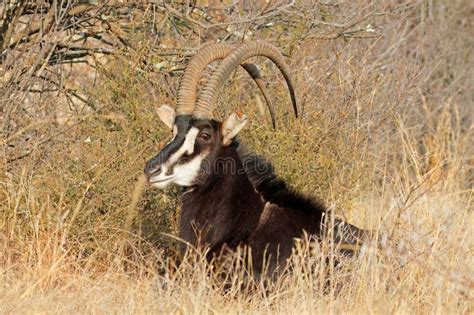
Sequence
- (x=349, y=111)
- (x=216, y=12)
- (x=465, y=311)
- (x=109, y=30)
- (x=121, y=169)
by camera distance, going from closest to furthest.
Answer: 1. (x=465, y=311)
2. (x=121, y=169)
3. (x=109, y=30)
4. (x=349, y=111)
5. (x=216, y=12)

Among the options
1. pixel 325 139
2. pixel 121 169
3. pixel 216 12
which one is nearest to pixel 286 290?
pixel 121 169

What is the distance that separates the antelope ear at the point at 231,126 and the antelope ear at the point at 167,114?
0.49 meters

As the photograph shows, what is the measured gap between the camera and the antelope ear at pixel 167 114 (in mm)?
7902

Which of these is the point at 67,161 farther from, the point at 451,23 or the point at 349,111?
the point at 451,23

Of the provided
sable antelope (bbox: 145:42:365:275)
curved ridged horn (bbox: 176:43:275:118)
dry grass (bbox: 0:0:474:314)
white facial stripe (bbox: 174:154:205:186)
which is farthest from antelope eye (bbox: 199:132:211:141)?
dry grass (bbox: 0:0:474:314)

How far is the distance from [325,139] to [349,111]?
1.37 ft

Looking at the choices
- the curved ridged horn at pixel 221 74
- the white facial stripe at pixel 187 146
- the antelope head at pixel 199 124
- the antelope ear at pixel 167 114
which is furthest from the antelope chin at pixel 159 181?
the antelope ear at pixel 167 114

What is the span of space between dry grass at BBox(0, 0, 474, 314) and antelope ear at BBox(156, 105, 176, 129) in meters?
0.59

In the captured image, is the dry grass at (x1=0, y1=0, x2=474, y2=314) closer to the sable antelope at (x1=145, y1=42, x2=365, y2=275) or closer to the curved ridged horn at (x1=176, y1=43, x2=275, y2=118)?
the sable antelope at (x1=145, y1=42, x2=365, y2=275)

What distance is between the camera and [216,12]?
1053 centimetres

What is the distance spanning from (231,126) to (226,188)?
0.48 m

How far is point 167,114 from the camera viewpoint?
26.1 ft

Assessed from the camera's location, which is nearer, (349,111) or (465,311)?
(465,311)

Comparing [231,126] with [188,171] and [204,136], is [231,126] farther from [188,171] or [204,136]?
[188,171]
